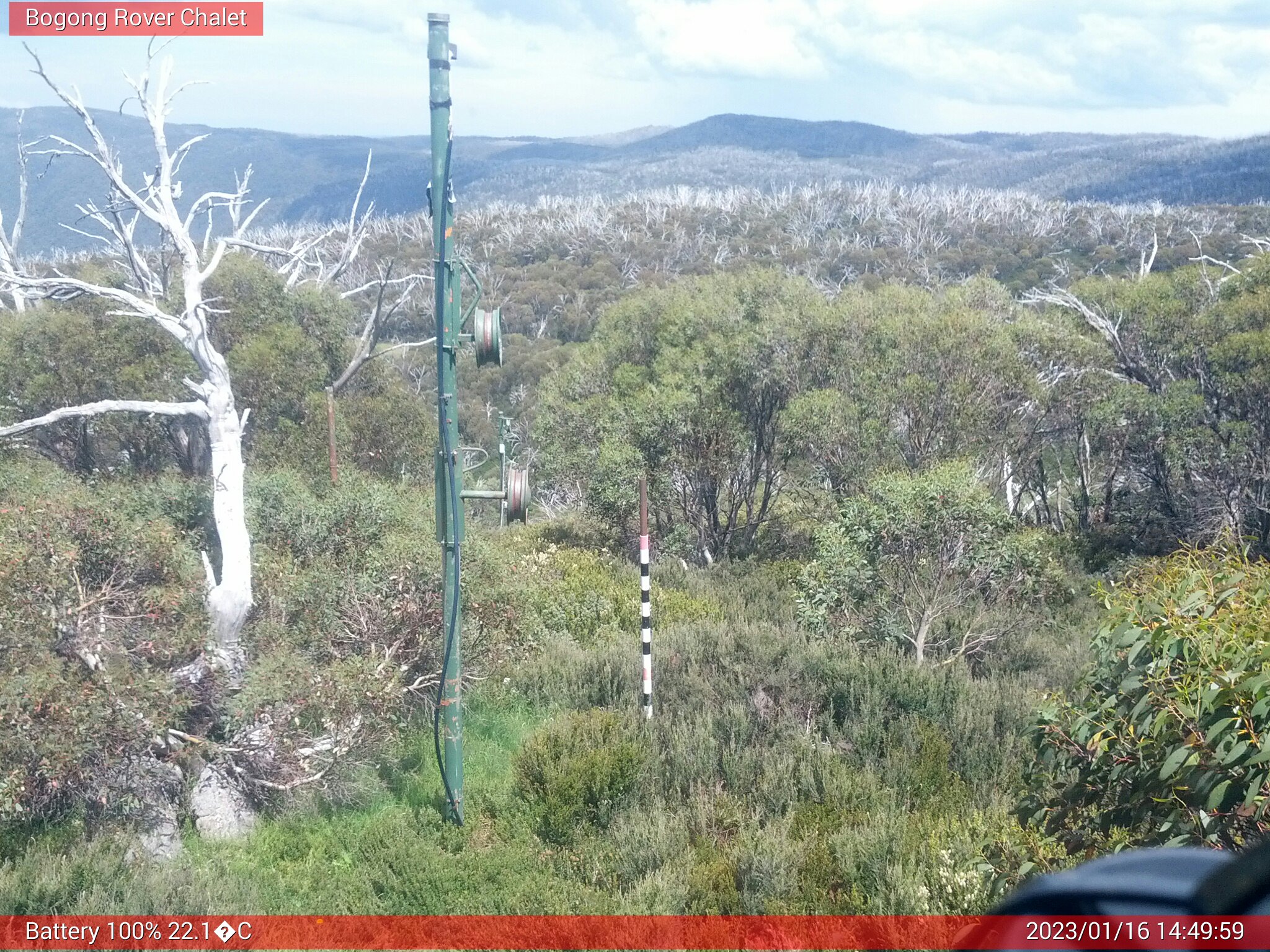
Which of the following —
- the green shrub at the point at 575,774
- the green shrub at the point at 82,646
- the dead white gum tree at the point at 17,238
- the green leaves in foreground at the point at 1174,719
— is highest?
the dead white gum tree at the point at 17,238

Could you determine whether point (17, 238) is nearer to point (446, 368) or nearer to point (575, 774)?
point (446, 368)

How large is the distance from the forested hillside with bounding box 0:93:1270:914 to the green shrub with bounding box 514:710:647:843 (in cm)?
3

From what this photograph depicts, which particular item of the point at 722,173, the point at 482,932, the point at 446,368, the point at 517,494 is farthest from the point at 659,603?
the point at 722,173

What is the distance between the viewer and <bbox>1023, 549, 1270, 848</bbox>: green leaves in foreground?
295 cm

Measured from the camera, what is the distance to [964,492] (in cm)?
1131

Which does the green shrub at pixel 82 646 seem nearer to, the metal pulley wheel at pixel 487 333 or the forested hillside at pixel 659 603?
the forested hillside at pixel 659 603

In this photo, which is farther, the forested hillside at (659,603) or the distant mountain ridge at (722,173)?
the distant mountain ridge at (722,173)

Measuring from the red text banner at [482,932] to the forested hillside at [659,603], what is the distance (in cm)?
17

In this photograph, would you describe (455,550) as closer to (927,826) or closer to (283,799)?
(283,799)

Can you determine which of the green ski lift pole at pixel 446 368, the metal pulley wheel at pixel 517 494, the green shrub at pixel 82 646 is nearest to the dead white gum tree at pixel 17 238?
the green shrub at pixel 82 646

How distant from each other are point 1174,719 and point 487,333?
13.8 ft

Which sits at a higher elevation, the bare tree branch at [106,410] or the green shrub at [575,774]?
the bare tree branch at [106,410]

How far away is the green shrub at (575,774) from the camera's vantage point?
6621 millimetres

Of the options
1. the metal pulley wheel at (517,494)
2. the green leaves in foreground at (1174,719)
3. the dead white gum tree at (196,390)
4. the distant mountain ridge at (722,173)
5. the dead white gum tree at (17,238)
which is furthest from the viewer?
the distant mountain ridge at (722,173)
